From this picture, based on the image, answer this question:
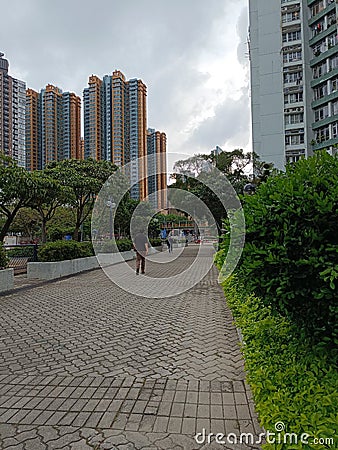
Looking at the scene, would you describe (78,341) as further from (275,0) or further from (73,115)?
(275,0)

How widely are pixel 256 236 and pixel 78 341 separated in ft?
11.3

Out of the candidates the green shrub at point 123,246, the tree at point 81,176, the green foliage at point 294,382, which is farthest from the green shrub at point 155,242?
the green foliage at point 294,382

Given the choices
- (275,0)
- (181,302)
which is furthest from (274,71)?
(181,302)

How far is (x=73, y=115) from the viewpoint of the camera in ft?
90.4

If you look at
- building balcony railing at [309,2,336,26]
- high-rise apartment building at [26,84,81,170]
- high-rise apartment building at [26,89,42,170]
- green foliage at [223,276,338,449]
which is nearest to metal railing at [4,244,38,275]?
green foliage at [223,276,338,449]

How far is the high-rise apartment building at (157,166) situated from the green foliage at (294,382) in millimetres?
9415

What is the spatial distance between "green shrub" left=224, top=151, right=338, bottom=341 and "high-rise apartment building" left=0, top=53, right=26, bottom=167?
23655mm

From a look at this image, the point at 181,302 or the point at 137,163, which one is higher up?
the point at 137,163

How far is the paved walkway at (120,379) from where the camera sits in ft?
9.05

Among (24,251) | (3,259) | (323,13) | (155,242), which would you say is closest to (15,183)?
(3,259)

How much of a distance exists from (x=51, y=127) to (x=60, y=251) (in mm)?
16763

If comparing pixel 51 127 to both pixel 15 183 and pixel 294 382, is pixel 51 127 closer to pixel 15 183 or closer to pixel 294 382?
pixel 15 183

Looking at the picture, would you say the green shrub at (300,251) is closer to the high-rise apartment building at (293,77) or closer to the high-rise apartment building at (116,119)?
the high-rise apartment building at (116,119)

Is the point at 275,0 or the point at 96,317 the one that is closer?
the point at 96,317
